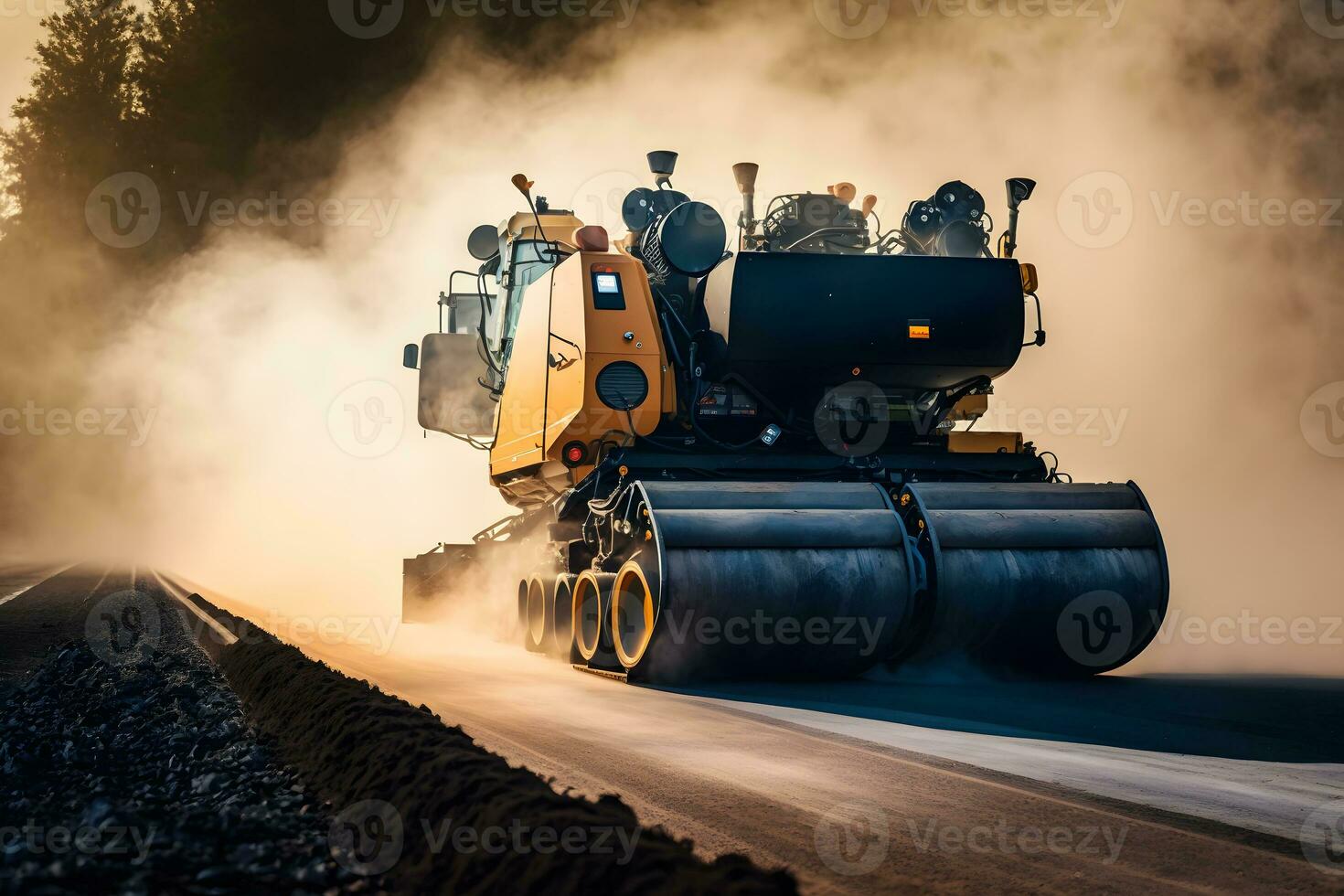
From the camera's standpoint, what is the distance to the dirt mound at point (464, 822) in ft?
10.7

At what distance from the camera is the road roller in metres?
9.08

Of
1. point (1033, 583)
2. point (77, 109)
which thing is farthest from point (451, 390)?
point (77, 109)

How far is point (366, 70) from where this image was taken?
931 inches

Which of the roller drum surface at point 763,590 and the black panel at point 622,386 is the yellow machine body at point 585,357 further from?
the roller drum surface at point 763,590

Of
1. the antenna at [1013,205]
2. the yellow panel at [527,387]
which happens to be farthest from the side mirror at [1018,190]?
the yellow panel at [527,387]

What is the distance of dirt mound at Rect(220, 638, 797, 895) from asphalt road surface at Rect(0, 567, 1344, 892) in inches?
20.4

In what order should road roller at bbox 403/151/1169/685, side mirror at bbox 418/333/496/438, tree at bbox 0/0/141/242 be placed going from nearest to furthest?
1. road roller at bbox 403/151/1169/685
2. side mirror at bbox 418/333/496/438
3. tree at bbox 0/0/141/242

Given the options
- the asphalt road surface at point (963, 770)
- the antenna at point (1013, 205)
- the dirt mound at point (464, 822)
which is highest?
the antenna at point (1013, 205)

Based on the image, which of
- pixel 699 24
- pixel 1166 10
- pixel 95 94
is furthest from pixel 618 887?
pixel 95 94

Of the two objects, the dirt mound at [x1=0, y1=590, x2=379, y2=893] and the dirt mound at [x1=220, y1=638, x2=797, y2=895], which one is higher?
the dirt mound at [x1=220, y1=638, x2=797, y2=895]

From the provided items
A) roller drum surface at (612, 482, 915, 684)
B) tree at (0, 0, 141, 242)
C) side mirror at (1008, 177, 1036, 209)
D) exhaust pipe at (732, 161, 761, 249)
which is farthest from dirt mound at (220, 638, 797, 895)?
tree at (0, 0, 141, 242)

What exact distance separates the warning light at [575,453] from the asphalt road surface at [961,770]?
5.97 ft

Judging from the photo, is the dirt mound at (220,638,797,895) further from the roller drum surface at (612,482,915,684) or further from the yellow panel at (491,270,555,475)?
the yellow panel at (491,270,555,475)

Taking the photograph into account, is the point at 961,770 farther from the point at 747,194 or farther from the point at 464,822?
the point at 747,194
